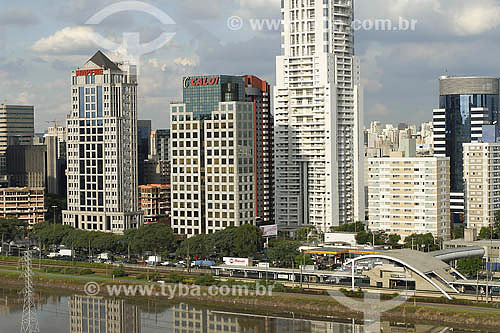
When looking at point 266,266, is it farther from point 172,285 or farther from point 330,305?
point 330,305

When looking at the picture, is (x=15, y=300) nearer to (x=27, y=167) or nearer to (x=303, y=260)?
(x=303, y=260)

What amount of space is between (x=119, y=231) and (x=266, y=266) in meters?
19.1

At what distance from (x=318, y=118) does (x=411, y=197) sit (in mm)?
9367

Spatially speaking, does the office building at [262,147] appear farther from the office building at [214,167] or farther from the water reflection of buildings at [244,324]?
the water reflection of buildings at [244,324]

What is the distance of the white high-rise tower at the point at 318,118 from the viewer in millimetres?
64250

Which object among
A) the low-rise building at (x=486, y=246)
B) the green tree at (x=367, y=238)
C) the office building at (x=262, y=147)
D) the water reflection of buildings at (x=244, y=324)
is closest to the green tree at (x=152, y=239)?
the office building at (x=262, y=147)

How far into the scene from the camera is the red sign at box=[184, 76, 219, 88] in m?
60.8

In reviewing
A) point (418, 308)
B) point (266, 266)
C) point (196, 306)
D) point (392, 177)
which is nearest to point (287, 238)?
point (392, 177)

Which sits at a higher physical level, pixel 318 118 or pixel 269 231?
pixel 318 118

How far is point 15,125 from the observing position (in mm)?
112688

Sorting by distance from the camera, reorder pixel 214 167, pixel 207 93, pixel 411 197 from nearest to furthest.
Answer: pixel 411 197, pixel 214 167, pixel 207 93

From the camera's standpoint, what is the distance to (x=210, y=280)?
4712 cm

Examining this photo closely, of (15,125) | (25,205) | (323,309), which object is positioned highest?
(15,125)

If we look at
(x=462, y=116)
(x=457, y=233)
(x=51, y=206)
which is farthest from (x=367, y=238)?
(x=51, y=206)
